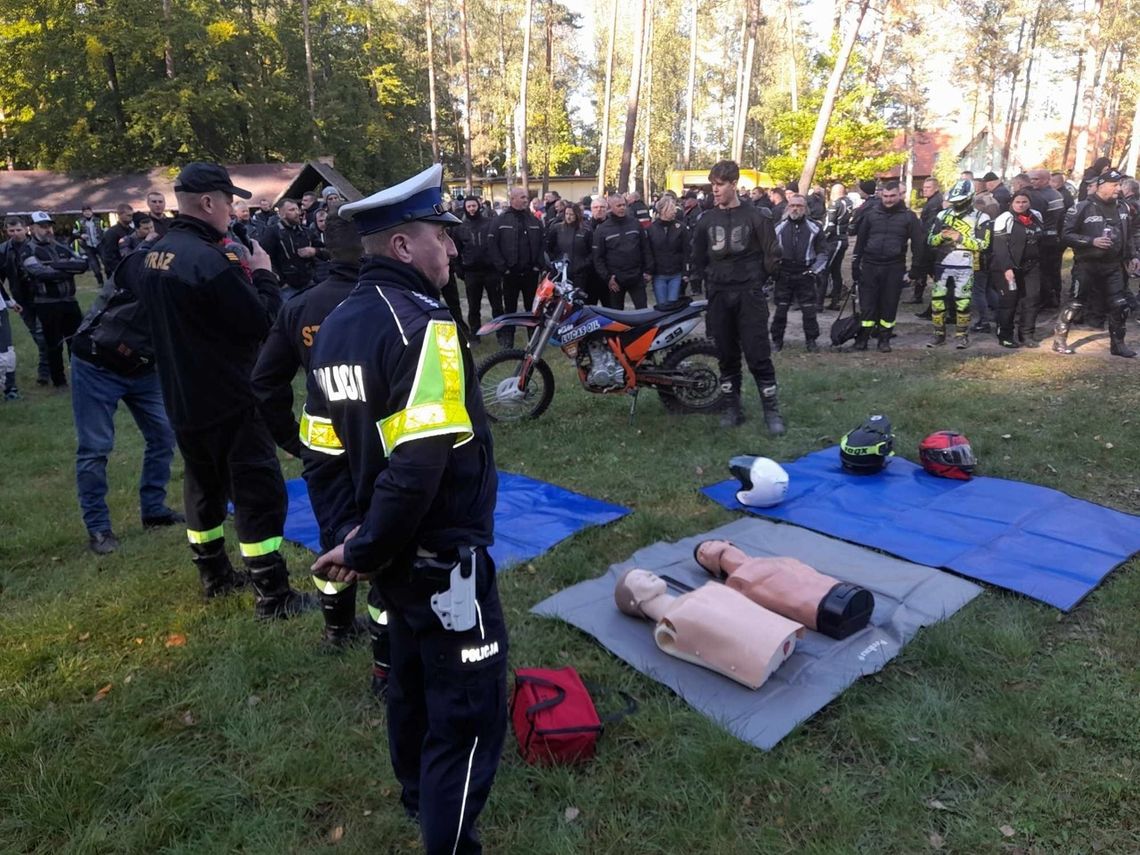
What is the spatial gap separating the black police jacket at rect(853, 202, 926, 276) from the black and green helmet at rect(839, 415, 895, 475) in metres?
4.11

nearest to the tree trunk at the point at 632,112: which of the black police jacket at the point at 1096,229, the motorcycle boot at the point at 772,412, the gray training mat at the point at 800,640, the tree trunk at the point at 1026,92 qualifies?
the black police jacket at the point at 1096,229

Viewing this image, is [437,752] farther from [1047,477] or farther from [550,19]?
[550,19]

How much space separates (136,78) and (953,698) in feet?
127

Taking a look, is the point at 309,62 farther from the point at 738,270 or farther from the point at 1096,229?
the point at 738,270

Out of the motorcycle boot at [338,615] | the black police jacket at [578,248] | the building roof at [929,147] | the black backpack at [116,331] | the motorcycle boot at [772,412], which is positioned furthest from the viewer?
the building roof at [929,147]

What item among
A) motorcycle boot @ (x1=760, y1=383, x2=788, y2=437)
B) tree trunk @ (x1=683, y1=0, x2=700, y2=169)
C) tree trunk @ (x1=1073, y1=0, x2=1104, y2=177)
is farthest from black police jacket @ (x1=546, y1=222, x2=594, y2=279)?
tree trunk @ (x1=683, y1=0, x2=700, y2=169)

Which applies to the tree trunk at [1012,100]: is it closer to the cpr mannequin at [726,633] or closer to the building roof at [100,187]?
the building roof at [100,187]

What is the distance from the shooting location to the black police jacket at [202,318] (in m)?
3.14

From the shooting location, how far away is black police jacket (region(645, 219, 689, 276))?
396 inches

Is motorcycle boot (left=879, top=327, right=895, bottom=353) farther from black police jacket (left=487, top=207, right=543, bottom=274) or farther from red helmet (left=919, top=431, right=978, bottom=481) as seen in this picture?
black police jacket (left=487, top=207, right=543, bottom=274)

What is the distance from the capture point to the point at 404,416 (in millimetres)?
1688

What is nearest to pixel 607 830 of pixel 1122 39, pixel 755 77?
pixel 1122 39

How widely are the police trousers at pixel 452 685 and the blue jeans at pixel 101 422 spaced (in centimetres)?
325

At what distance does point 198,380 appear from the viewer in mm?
3291
